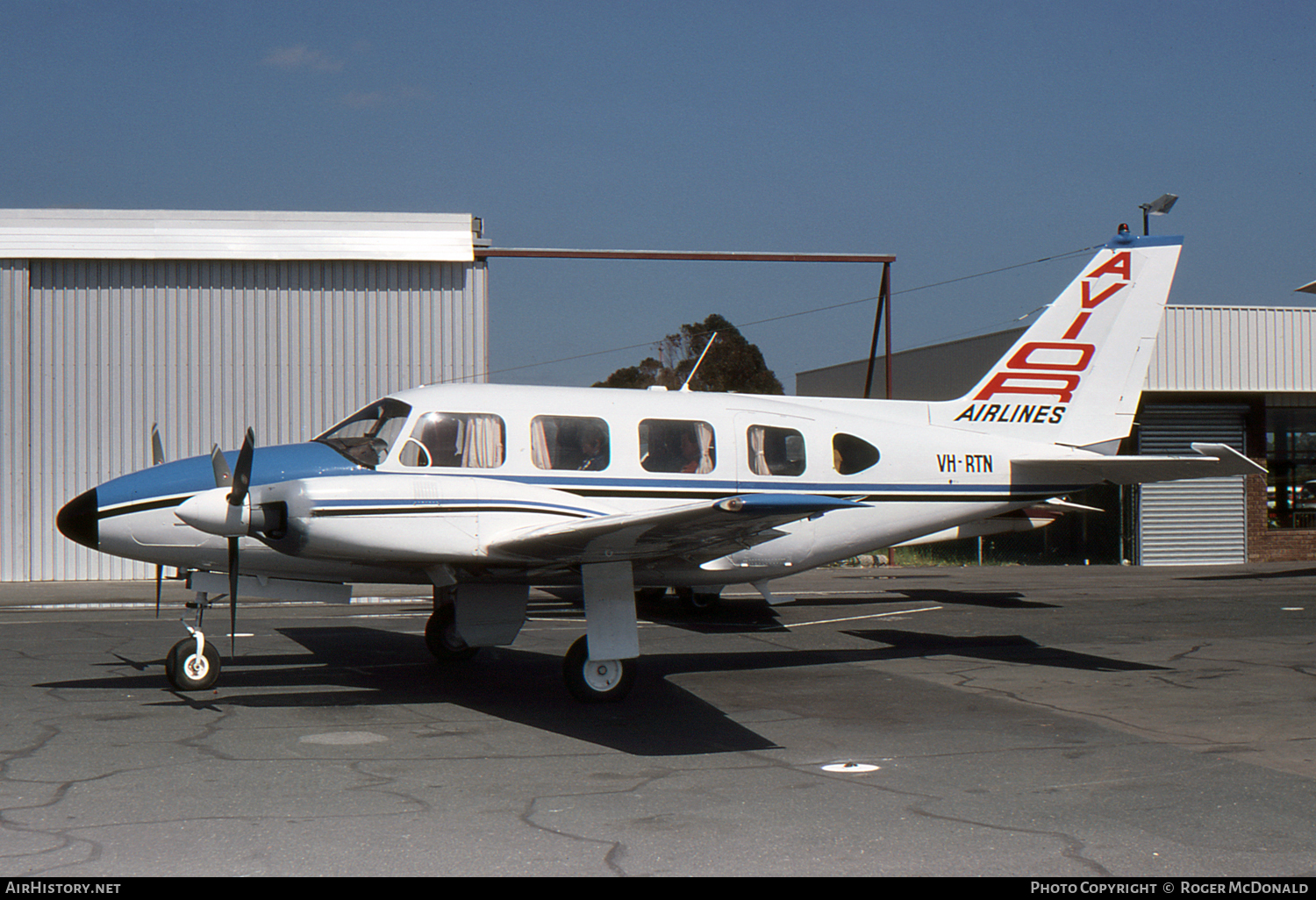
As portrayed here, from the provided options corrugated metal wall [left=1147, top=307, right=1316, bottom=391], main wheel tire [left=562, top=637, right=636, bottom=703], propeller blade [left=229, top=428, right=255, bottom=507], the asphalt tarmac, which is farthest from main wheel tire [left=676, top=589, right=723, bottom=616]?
corrugated metal wall [left=1147, top=307, right=1316, bottom=391]

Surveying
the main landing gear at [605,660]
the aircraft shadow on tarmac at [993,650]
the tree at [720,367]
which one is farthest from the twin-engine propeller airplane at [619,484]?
the tree at [720,367]

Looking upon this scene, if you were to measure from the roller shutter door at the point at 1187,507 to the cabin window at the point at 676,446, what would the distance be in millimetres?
Answer: 21197

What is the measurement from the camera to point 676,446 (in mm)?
10453

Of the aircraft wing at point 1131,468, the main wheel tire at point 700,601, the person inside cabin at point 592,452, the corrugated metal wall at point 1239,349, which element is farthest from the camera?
the corrugated metal wall at point 1239,349

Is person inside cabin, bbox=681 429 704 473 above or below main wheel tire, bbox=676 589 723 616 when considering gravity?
above

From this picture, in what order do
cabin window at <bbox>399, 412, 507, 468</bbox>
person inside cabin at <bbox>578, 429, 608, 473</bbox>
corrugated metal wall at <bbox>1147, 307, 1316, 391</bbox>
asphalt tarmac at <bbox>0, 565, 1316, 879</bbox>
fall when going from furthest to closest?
corrugated metal wall at <bbox>1147, 307, 1316, 391</bbox> < person inside cabin at <bbox>578, 429, 608, 473</bbox> < cabin window at <bbox>399, 412, 507, 468</bbox> < asphalt tarmac at <bbox>0, 565, 1316, 879</bbox>

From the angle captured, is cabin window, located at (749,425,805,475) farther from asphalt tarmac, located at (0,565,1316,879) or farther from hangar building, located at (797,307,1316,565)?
hangar building, located at (797,307,1316,565)

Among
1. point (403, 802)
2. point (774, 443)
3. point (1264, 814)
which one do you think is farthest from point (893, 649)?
point (403, 802)

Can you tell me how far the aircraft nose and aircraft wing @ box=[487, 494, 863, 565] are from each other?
10.2ft

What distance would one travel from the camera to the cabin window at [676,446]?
1034 cm

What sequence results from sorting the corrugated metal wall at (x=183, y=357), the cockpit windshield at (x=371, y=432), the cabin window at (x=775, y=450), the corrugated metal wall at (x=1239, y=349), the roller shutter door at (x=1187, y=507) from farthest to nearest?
the roller shutter door at (x=1187, y=507)
the corrugated metal wall at (x=1239, y=349)
the corrugated metal wall at (x=183, y=357)
the cabin window at (x=775, y=450)
the cockpit windshield at (x=371, y=432)

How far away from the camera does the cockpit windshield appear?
9227mm

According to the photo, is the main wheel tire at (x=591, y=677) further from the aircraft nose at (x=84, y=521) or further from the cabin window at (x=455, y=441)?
the aircraft nose at (x=84, y=521)

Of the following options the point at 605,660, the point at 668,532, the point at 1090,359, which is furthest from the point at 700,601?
the point at 668,532
